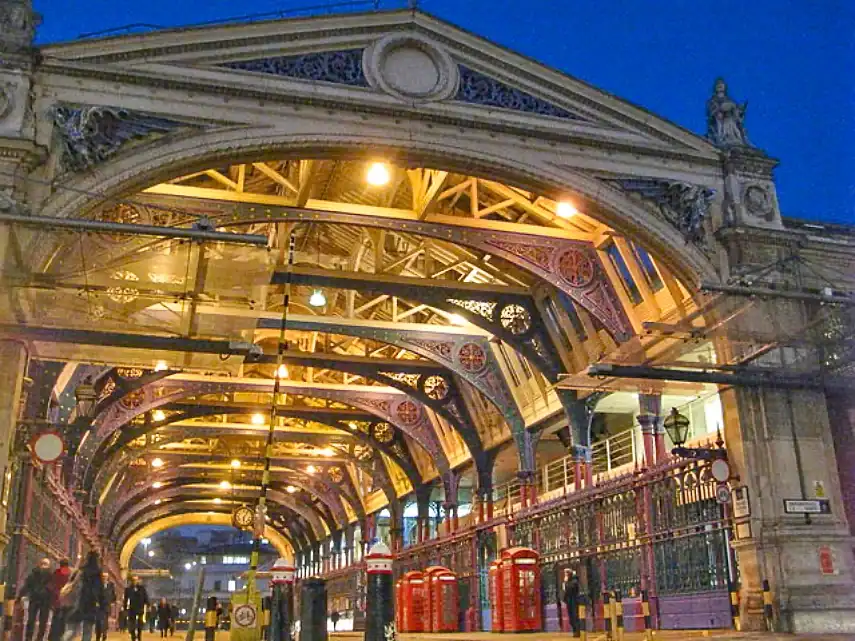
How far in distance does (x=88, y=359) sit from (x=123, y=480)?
87.4 feet

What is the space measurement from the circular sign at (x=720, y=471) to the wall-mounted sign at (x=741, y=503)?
29cm

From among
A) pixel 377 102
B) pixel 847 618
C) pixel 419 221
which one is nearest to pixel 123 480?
pixel 419 221

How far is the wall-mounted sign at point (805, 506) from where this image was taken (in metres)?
14.6

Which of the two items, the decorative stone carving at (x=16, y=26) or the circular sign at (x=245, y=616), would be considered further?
the decorative stone carving at (x=16, y=26)

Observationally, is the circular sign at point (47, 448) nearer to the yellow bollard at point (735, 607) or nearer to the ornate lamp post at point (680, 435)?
the ornate lamp post at point (680, 435)

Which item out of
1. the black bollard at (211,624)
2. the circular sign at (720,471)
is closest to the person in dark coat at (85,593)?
the black bollard at (211,624)

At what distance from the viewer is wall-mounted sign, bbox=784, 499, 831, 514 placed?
14.6 meters

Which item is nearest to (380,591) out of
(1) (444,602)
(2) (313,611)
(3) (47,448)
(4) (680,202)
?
(2) (313,611)

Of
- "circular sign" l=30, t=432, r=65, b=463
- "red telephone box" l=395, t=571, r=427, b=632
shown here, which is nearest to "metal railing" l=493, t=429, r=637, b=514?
"red telephone box" l=395, t=571, r=427, b=632

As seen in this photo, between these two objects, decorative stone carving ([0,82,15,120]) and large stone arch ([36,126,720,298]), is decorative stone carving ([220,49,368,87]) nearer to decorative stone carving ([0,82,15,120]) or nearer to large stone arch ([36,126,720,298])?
large stone arch ([36,126,720,298])

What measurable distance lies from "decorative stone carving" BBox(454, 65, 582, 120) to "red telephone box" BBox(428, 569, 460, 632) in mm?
14908

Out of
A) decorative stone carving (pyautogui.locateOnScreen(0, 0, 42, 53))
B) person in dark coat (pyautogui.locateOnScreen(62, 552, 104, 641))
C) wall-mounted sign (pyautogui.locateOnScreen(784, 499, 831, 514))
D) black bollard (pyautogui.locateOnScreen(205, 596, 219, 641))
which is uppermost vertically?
decorative stone carving (pyautogui.locateOnScreen(0, 0, 42, 53))

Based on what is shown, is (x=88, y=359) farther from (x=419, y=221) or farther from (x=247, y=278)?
(x=419, y=221)

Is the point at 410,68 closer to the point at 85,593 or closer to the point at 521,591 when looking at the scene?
the point at 85,593
